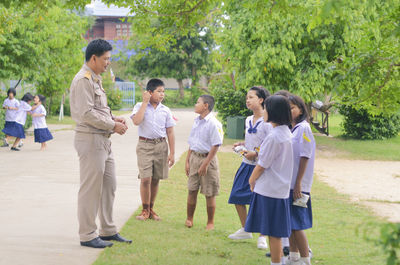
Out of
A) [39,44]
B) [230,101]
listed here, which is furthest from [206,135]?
[230,101]

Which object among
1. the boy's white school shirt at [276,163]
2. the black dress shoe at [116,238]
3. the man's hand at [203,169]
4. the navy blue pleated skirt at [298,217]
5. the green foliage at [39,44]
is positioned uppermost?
the green foliage at [39,44]

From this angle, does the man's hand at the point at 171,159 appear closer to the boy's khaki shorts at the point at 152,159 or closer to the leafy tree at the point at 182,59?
the boy's khaki shorts at the point at 152,159

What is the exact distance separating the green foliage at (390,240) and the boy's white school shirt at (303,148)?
2.57m

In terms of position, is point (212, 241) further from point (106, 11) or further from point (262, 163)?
point (106, 11)

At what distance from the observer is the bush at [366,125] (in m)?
20.5

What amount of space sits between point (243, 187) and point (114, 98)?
105ft

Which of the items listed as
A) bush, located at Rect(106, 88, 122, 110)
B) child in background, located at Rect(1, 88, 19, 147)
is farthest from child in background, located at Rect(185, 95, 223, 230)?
bush, located at Rect(106, 88, 122, 110)

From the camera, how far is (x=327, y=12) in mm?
2404

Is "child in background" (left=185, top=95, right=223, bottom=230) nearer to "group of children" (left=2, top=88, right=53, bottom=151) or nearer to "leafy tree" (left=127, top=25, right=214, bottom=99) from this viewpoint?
"group of children" (left=2, top=88, right=53, bottom=151)

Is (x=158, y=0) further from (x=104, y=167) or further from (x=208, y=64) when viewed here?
(x=208, y=64)

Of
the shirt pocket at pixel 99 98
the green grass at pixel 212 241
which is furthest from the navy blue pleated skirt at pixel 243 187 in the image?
the shirt pocket at pixel 99 98

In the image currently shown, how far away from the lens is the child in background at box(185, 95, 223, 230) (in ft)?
20.8

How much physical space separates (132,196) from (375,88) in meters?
4.25

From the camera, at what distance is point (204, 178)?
6.41m
